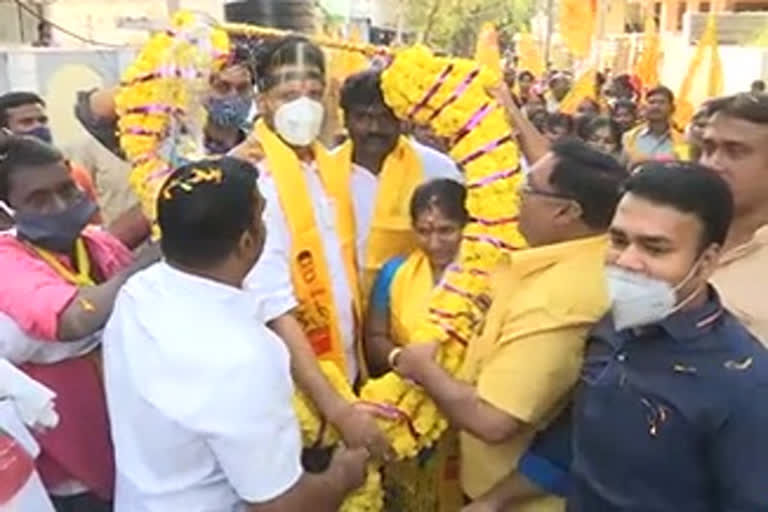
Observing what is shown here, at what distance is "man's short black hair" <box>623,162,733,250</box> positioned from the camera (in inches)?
89.5

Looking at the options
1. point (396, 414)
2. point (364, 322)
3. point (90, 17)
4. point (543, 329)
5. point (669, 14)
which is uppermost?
point (543, 329)

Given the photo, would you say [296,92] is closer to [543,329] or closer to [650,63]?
[543,329]

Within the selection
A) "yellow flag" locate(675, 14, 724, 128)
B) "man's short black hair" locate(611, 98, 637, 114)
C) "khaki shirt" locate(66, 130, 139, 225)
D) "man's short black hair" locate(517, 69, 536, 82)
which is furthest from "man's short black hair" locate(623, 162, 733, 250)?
"man's short black hair" locate(517, 69, 536, 82)

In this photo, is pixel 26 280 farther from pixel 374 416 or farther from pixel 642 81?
pixel 642 81

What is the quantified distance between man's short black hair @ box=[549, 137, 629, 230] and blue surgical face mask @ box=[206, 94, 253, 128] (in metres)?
1.48

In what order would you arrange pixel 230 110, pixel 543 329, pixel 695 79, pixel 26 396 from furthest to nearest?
pixel 695 79, pixel 230 110, pixel 543 329, pixel 26 396

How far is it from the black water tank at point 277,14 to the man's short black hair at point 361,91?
101 centimetres

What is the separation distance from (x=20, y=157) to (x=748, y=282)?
1881 mm

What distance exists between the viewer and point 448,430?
3.12 m

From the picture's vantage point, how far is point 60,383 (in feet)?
9.39

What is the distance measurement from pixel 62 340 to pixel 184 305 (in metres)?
0.63

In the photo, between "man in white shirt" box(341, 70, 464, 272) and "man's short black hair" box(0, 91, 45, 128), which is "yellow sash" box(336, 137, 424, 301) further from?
"man's short black hair" box(0, 91, 45, 128)

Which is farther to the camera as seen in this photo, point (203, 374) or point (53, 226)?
point (53, 226)

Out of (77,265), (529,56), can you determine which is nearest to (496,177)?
(77,265)
